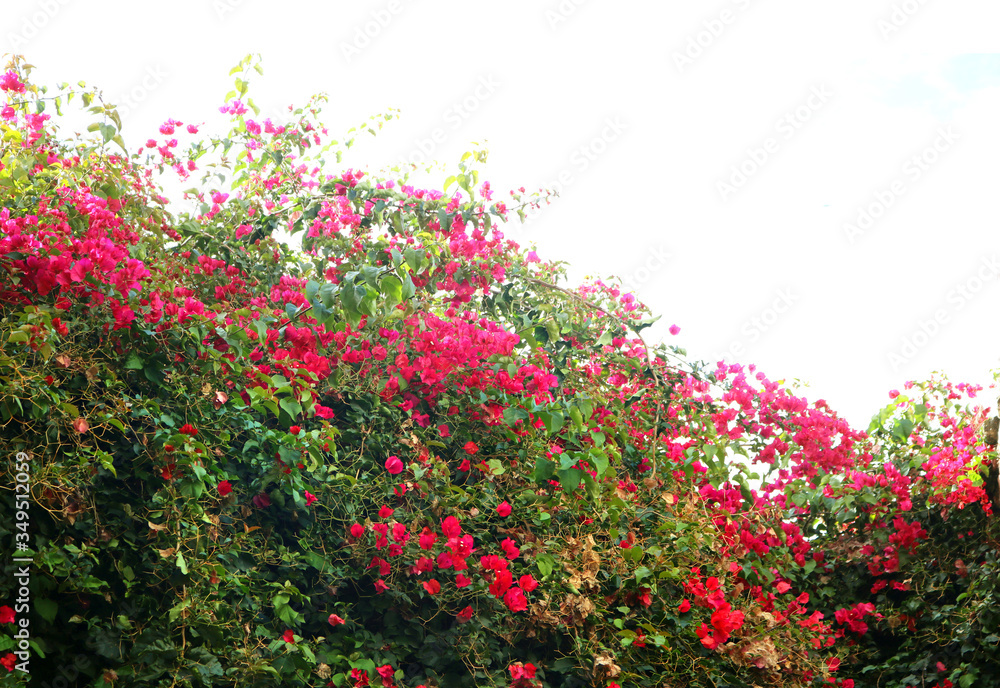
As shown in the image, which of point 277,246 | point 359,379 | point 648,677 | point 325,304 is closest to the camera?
point 325,304

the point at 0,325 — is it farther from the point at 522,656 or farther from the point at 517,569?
the point at 522,656

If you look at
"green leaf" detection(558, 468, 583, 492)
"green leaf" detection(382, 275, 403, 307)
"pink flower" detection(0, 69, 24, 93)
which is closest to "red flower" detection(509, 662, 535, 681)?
"green leaf" detection(558, 468, 583, 492)

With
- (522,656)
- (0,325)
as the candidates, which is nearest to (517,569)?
(522,656)

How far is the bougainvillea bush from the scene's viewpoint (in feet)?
6.89

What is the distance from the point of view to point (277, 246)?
345cm

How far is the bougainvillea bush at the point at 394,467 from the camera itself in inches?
82.7

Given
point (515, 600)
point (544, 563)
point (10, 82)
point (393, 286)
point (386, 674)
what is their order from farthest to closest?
1. point (10, 82)
2. point (544, 563)
3. point (515, 600)
4. point (386, 674)
5. point (393, 286)

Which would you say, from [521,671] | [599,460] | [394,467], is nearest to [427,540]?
[394,467]

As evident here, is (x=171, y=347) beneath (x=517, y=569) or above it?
above

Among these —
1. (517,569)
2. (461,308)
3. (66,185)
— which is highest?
(66,185)

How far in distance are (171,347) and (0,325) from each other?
44cm

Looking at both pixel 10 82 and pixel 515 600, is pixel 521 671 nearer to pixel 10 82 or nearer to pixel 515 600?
pixel 515 600

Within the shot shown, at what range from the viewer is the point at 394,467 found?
2580 mm

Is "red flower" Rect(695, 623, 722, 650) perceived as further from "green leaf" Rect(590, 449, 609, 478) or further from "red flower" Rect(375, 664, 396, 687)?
"red flower" Rect(375, 664, 396, 687)
